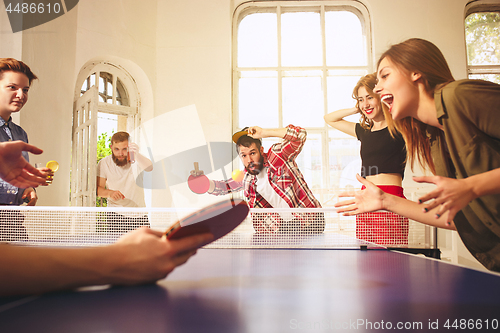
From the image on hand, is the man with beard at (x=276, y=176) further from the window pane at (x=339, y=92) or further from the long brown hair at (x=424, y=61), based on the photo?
the window pane at (x=339, y=92)

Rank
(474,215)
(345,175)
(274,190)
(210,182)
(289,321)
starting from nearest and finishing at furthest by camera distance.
A: (289,321)
(474,215)
(274,190)
(210,182)
(345,175)

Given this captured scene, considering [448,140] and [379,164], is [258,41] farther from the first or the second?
[448,140]

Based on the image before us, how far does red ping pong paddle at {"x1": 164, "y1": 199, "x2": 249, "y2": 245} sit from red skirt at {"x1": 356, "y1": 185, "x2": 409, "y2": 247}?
137 cm

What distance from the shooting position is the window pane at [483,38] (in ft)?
18.9

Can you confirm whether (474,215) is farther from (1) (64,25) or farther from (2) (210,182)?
(1) (64,25)

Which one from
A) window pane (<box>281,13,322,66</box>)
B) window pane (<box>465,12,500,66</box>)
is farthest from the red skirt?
window pane (<box>465,12,500,66</box>)

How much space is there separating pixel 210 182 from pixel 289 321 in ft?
10.7

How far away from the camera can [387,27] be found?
5.58 m

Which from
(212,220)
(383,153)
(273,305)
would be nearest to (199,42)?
(383,153)

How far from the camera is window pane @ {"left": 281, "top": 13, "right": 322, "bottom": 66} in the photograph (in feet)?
19.3

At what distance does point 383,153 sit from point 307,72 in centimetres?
405

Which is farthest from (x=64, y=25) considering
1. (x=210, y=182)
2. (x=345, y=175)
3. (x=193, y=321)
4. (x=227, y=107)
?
(x=193, y=321)

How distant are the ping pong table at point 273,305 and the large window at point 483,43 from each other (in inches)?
244

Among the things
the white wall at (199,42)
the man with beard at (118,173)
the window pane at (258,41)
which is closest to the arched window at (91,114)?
the white wall at (199,42)
